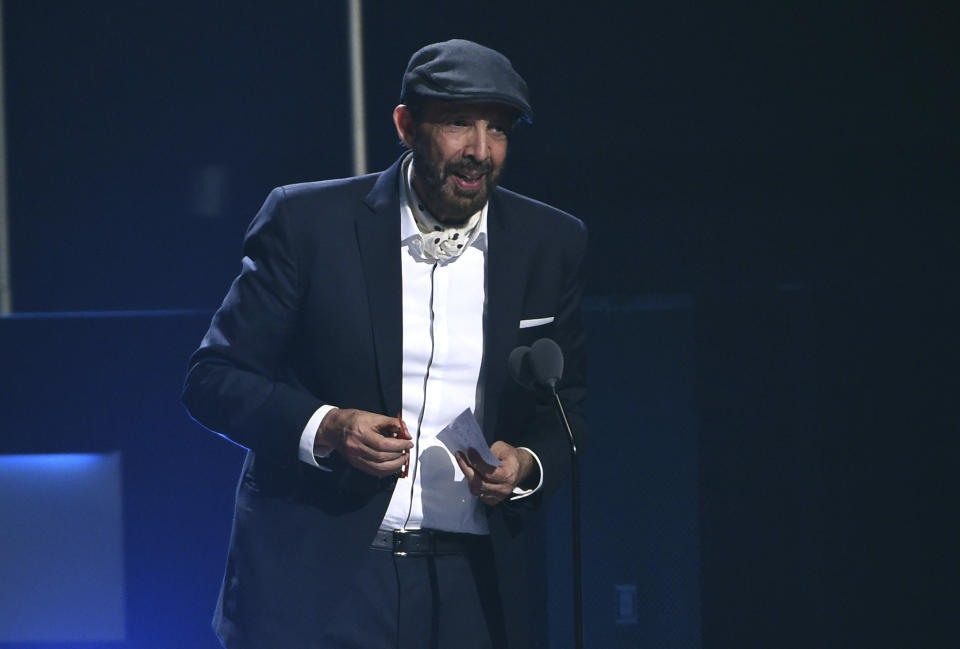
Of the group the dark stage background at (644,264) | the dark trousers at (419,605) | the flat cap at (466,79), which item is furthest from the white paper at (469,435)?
the dark stage background at (644,264)

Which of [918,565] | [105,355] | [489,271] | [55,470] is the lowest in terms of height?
[918,565]

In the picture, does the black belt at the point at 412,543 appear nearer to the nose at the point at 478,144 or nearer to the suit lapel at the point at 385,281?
the suit lapel at the point at 385,281

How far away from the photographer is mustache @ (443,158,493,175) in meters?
1.70

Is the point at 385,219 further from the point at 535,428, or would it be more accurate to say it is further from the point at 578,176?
the point at 578,176

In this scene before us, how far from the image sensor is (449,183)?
173 cm

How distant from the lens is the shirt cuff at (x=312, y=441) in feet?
5.28

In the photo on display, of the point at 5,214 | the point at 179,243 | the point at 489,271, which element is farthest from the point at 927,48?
the point at 5,214

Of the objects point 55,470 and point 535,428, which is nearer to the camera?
point 535,428

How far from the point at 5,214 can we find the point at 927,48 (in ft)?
8.36

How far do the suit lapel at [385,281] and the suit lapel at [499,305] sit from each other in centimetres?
15

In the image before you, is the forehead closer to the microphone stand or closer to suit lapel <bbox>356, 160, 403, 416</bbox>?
suit lapel <bbox>356, 160, 403, 416</bbox>

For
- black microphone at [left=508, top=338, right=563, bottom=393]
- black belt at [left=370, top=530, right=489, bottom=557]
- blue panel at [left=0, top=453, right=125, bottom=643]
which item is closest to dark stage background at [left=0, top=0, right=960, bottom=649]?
blue panel at [left=0, top=453, right=125, bottom=643]

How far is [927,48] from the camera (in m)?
2.86

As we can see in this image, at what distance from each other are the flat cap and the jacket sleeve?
309 millimetres
